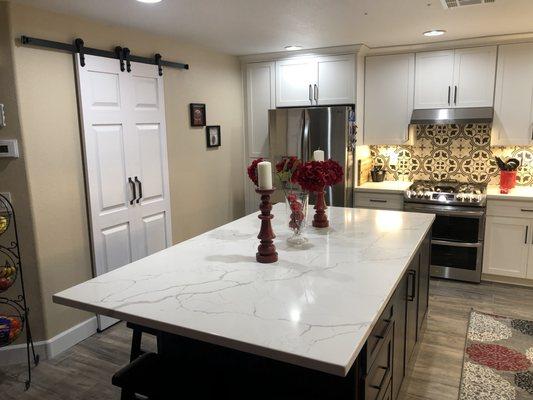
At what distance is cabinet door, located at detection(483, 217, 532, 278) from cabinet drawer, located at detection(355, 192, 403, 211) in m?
0.82

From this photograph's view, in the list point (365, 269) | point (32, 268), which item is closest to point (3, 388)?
point (32, 268)

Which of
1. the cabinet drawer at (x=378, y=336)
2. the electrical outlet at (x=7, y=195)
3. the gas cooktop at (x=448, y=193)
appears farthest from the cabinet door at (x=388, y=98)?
the electrical outlet at (x=7, y=195)

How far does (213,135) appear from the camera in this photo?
4.46 metres

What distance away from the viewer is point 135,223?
355 centimetres

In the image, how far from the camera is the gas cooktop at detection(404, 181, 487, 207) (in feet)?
13.0

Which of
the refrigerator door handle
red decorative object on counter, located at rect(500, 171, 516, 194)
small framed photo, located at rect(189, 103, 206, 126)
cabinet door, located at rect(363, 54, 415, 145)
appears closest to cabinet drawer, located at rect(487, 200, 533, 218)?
red decorative object on counter, located at rect(500, 171, 516, 194)

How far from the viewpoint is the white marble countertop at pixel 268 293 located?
1.33 meters

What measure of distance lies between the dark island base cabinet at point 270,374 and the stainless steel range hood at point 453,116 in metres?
2.63

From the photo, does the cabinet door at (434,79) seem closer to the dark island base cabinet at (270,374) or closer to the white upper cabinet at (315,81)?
the white upper cabinet at (315,81)

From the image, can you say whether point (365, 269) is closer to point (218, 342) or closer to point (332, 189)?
point (218, 342)

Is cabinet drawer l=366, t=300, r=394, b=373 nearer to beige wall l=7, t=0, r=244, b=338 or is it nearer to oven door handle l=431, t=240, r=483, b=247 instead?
beige wall l=7, t=0, r=244, b=338

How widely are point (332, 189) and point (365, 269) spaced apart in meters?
2.48

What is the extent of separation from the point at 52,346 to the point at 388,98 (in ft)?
12.2

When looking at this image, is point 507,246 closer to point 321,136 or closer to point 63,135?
point 321,136
